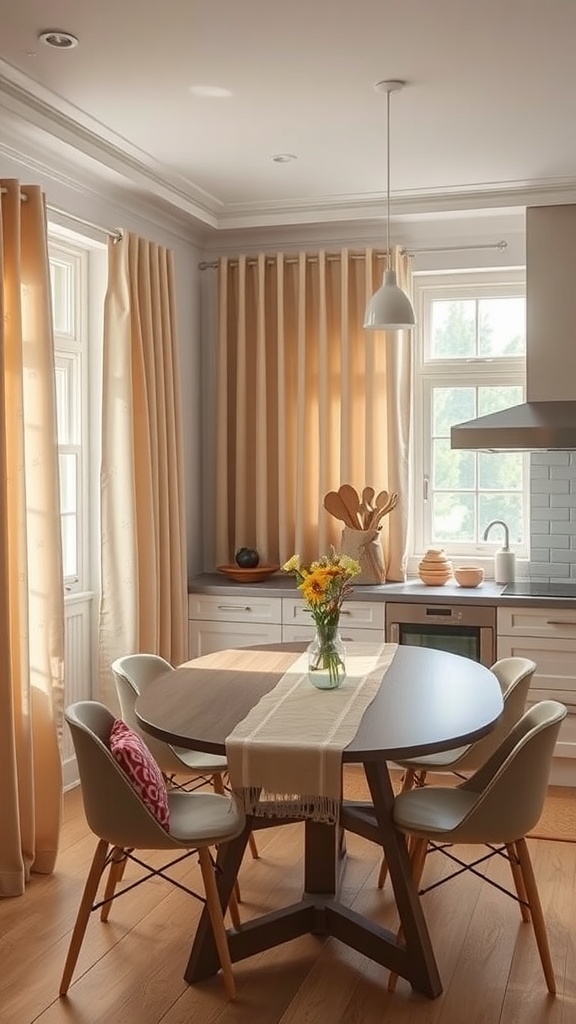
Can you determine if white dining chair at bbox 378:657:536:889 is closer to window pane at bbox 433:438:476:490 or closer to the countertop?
the countertop

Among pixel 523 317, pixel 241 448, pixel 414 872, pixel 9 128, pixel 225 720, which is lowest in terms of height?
pixel 414 872

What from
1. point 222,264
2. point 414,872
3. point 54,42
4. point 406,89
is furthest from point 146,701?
point 222,264

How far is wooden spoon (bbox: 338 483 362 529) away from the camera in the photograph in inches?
207

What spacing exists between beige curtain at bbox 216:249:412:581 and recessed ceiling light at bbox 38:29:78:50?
2405mm

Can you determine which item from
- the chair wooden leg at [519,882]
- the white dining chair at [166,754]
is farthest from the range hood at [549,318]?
the chair wooden leg at [519,882]

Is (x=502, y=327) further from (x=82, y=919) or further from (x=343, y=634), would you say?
(x=82, y=919)

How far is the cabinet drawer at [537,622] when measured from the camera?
4.69 metres

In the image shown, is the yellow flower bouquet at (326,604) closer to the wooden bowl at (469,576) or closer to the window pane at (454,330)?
the wooden bowl at (469,576)

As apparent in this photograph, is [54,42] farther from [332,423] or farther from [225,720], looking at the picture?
[332,423]

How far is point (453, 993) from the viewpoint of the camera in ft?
9.50

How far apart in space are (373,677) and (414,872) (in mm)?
626

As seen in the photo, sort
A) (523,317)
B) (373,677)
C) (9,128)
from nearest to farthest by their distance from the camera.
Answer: (373,677) → (9,128) → (523,317)

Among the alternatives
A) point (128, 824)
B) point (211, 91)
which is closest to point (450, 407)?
point (211, 91)

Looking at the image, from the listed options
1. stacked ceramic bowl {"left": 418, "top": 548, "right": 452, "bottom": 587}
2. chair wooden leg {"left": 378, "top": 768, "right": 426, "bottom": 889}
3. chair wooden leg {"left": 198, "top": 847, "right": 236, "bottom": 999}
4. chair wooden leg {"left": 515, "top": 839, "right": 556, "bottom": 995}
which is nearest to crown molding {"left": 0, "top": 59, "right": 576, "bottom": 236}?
stacked ceramic bowl {"left": 418, "top": 548, "right": 452, "bottom": 587}
